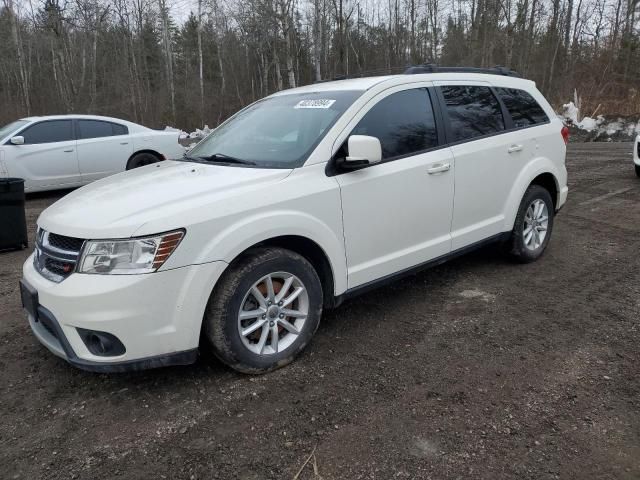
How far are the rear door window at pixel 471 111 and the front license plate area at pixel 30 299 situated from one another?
10.5 ft

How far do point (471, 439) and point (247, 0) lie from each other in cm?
3040

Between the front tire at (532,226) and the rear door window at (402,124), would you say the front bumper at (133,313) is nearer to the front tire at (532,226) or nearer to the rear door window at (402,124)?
the rear door window at (402,124)

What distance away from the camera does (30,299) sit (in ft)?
10.0

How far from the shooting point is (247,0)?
28.9m

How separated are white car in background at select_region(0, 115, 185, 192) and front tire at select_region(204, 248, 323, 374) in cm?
754

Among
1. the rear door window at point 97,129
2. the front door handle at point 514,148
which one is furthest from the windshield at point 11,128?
the front door handle at point 514,148

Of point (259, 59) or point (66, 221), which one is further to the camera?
point (259, 59)

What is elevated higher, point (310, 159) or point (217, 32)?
point (217, 32)

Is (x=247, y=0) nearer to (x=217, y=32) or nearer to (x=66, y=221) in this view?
(x=217, y=32)

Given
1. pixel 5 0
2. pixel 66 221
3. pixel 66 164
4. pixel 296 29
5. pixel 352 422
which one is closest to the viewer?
pixel 352 422

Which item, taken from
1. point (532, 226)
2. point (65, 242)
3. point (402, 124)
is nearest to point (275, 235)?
point (65, 242)

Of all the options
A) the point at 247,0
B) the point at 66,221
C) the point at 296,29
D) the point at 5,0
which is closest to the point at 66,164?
the point at 66,221

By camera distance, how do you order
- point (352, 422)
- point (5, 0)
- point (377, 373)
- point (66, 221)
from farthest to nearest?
point (5, 0)
point (377, 373)
point (66, 221)
point (352, 422)

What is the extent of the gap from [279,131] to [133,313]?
1.77 metres
